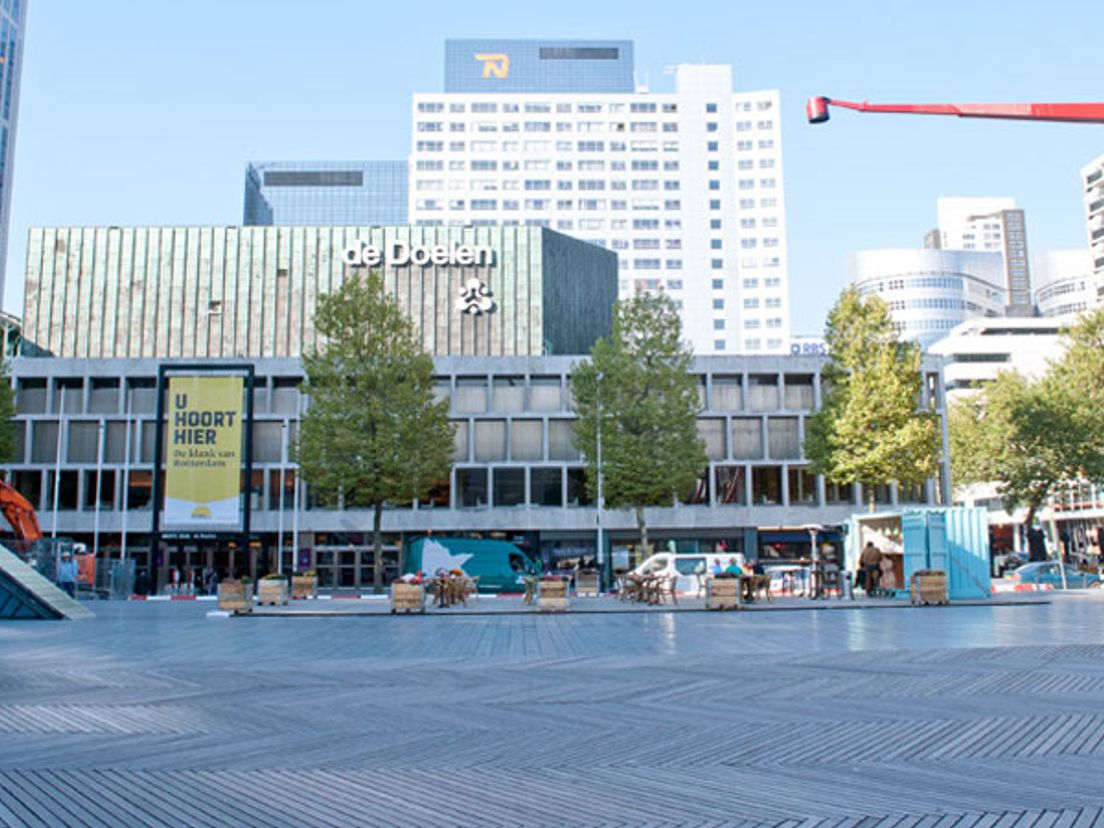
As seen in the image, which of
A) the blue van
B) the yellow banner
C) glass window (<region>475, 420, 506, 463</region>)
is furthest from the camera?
glass window (<region>475, 420, 506, 463</region>)

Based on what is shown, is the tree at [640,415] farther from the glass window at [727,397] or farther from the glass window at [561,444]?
the glass window at [727,397]

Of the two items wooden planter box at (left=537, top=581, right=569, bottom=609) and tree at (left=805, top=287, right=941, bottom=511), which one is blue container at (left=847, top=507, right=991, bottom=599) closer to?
wooden planter box at (left=537, top=581, right=569, bottom=609)

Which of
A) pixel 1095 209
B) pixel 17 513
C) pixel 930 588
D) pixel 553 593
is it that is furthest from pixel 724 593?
pixel 1095 209

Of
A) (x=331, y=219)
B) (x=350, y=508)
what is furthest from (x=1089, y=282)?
(x=350, y=508)

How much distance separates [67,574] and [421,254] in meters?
38.4

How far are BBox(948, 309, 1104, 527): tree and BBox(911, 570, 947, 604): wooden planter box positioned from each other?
93.5ft

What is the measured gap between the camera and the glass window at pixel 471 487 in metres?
57.3

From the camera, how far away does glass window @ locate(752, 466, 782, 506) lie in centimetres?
5762

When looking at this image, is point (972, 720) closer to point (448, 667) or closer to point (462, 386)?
point (448, 667)

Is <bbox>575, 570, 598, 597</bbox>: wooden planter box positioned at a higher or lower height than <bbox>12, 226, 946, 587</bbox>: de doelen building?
lower

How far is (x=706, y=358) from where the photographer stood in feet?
193

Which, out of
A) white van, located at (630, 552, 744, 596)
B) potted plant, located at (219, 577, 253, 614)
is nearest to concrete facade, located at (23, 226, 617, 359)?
white van, located at (630, 552, 744, 596)

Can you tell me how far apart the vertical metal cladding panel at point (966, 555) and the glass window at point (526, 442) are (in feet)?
91.6

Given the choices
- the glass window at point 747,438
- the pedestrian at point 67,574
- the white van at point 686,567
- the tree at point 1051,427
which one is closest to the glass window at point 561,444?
the glass window at point 747,438
